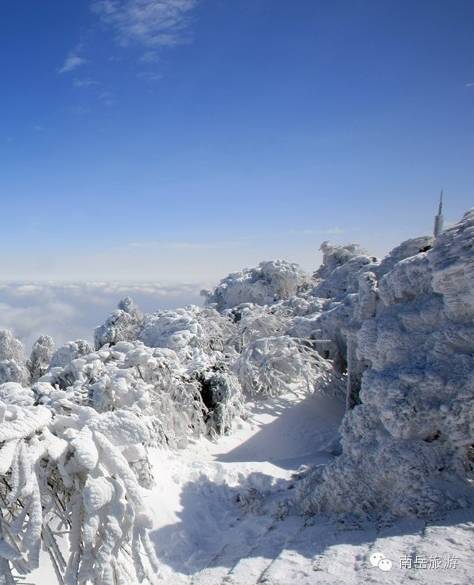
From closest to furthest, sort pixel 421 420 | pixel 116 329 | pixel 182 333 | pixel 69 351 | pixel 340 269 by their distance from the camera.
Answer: pixel 421 420 < pixel 182 333 < pixel 69 351 < pixel 116 329 < pixel 340 269

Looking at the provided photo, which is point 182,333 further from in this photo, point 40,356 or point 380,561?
point 40,356

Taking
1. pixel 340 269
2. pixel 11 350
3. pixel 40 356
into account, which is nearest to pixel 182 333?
pixel 340 269

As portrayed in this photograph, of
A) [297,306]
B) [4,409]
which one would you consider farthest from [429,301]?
[297,306]

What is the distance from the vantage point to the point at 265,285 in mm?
36594

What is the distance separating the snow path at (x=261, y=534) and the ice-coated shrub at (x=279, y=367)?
4.55 metres

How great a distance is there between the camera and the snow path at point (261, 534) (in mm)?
6203

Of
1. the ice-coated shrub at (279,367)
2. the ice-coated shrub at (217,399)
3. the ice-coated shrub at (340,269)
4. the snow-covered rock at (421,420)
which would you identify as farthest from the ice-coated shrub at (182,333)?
the snow-covered rock at (421,420)

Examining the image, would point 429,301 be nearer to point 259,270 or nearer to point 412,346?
point 412,346

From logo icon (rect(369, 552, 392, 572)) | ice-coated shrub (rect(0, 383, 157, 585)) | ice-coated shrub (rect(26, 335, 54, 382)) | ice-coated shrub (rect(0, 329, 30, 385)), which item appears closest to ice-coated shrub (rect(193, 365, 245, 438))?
logo icon (rect(369, 552, 392, 572))

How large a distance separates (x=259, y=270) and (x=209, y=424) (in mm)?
24000

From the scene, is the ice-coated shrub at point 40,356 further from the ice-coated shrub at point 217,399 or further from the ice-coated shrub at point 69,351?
the ice-coated shrub at point 217,399

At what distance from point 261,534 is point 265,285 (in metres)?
28.8

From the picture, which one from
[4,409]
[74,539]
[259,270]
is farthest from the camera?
[259,270]

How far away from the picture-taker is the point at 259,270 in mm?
37562
